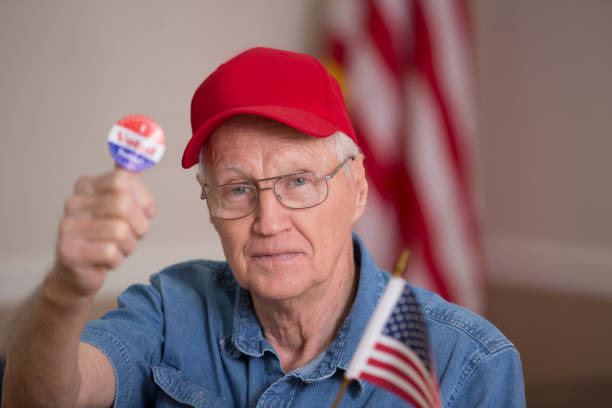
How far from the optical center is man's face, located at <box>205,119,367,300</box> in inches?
44.4

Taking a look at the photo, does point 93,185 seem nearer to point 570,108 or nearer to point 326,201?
point 326,201

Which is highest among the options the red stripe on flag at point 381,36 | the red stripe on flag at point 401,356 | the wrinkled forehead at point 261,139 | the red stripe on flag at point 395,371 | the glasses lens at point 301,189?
the red stripe on flag at point 381,36

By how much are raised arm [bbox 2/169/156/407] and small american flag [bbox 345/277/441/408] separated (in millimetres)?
328

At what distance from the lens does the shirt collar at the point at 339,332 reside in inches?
44.7

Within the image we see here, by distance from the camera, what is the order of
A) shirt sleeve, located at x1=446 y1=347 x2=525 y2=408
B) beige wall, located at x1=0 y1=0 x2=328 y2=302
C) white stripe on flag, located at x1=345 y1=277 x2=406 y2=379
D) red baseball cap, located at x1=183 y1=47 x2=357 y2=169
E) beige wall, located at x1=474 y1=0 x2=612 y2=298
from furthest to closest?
beige wall, located at x1=474 y1=0 x2=612 y2=298, beige wall, located at x1=0 y1=0 x2=328 y2=302, red baseball cap, located at x1=183 y1=47 x2=357 y2=169, shirt sleeve, located at x1=446 y1=347 x2=525 y2=408, white stripe on flag, located at x1=345 y1=277 x2=406 y2=379

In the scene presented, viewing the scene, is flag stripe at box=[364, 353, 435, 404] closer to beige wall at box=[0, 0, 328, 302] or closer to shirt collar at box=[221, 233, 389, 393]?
shirt collar at box=[221, 233, 389, 393]

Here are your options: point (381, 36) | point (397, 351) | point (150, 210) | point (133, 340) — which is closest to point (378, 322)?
point (397, 351)

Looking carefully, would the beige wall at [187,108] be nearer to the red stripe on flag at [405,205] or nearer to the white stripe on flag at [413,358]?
the red stripe on flag at [405,205]

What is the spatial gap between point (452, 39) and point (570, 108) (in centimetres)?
123

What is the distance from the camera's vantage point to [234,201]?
3.83 feet

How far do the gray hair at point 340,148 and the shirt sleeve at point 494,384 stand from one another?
1.44 feet

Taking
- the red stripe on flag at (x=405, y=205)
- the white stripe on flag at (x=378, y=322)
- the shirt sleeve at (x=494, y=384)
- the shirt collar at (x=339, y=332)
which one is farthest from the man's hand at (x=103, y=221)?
the red stripe on flag at (x=405, y=205)

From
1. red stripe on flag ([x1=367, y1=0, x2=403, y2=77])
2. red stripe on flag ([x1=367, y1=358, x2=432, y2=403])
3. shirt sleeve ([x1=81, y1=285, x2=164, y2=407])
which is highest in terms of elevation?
red stripe on flag ([x1=367, y1=0, x2=403, y2=77])

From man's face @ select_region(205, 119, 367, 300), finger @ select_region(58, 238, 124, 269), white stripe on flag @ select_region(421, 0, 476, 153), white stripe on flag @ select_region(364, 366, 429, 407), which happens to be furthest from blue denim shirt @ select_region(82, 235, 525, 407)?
white stripe on flag @ select_region(421, 0, 476, 153)
